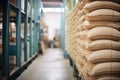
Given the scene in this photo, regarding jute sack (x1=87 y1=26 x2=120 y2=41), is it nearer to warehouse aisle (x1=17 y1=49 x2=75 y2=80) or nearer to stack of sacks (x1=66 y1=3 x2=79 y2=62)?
stack of sacks (x1=66 y1=3 x2=79 y2=62)

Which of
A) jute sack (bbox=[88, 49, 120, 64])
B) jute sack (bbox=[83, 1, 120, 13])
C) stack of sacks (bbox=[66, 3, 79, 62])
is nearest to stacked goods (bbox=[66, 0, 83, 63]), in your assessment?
stack of sacks (bbox=[66, 3, 79, 62])

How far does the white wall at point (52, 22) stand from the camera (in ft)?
73.9

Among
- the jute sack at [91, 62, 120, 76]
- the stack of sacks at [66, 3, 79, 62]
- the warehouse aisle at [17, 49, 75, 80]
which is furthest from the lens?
the warehouse aisle at [17, 49, 75, 80]

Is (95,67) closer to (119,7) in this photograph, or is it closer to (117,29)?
(117,29)

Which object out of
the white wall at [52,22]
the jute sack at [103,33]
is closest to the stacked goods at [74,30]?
the jute sack at [103,33]

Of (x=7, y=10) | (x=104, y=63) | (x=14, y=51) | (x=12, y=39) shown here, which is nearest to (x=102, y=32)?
(x=104, y=63)

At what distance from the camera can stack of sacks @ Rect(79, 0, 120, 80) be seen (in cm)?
250

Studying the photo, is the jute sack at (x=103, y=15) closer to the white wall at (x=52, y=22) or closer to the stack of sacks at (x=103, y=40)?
the stack of sacks at (x=103, y=40)

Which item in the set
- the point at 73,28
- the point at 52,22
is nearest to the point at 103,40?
the point at 73,28

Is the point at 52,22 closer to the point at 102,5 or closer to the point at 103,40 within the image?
the point at 102,5

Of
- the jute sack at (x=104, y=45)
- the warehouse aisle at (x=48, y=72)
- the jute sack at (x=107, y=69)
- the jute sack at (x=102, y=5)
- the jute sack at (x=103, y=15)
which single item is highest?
the jute sack at (x=102, y=5)

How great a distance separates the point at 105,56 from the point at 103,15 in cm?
54

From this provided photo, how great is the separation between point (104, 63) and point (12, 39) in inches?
200

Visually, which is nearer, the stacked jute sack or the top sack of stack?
the stacked jute sack
